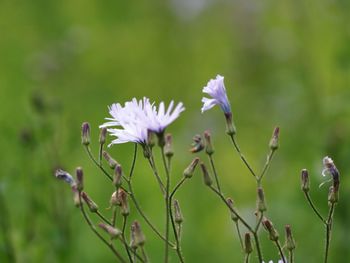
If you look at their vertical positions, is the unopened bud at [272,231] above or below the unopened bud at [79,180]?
below

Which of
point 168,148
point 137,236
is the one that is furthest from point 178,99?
point 137,236

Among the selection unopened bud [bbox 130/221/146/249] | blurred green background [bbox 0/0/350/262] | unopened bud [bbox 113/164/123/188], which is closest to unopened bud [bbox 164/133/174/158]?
unopened bud [bbox 113/164/123/188]

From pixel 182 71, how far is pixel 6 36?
2.18 m

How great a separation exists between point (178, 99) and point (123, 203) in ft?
17.8

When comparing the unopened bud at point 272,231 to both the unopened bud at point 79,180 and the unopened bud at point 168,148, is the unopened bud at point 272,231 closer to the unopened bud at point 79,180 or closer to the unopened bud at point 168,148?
the unopened bud at point 168,148

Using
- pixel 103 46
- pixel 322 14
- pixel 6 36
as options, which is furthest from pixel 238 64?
pixel 6 36

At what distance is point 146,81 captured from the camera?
8.80m

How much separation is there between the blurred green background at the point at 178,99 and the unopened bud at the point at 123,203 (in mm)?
1427

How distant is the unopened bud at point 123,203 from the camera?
2.56 m

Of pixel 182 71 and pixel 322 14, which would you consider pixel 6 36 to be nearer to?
pixel 182 71

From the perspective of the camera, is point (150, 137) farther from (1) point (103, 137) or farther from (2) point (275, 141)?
(2) point (275, 141)

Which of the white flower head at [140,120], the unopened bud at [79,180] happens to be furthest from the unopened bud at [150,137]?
the unopened bud at [79,180]

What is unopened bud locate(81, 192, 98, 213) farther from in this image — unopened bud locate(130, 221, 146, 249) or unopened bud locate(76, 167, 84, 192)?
unopened bud locate(130, 221, 146, 249)

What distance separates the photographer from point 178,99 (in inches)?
314
